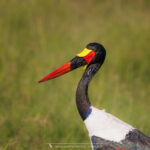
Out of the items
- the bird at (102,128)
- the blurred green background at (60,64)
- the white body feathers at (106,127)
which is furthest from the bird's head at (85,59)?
the blurred green background at (60,64)

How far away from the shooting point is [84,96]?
3.40 m

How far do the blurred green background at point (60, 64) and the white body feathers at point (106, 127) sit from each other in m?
0.86

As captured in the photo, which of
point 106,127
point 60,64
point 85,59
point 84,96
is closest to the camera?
point 106,127

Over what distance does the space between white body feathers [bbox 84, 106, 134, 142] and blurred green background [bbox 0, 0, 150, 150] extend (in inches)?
33.8

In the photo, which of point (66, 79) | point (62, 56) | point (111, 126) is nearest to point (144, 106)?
point (66, 79)

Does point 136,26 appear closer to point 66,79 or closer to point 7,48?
point 66,79

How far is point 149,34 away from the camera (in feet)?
22.0

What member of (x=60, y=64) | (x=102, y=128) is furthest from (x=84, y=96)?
(x=60, y=64)

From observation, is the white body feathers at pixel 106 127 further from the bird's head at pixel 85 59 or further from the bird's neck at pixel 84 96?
the bird's head at pixel 85 59

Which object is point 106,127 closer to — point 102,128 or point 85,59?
point 102,128

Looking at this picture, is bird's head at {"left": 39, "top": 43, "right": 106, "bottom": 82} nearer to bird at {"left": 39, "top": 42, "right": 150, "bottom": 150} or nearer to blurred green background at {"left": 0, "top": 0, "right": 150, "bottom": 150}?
bird at {"left": 39, "top": 42, "right": 150, "bottom": 150}

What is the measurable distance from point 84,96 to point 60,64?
2601 mm

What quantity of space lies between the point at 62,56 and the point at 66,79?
666mm

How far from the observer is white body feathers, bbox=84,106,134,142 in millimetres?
3182
